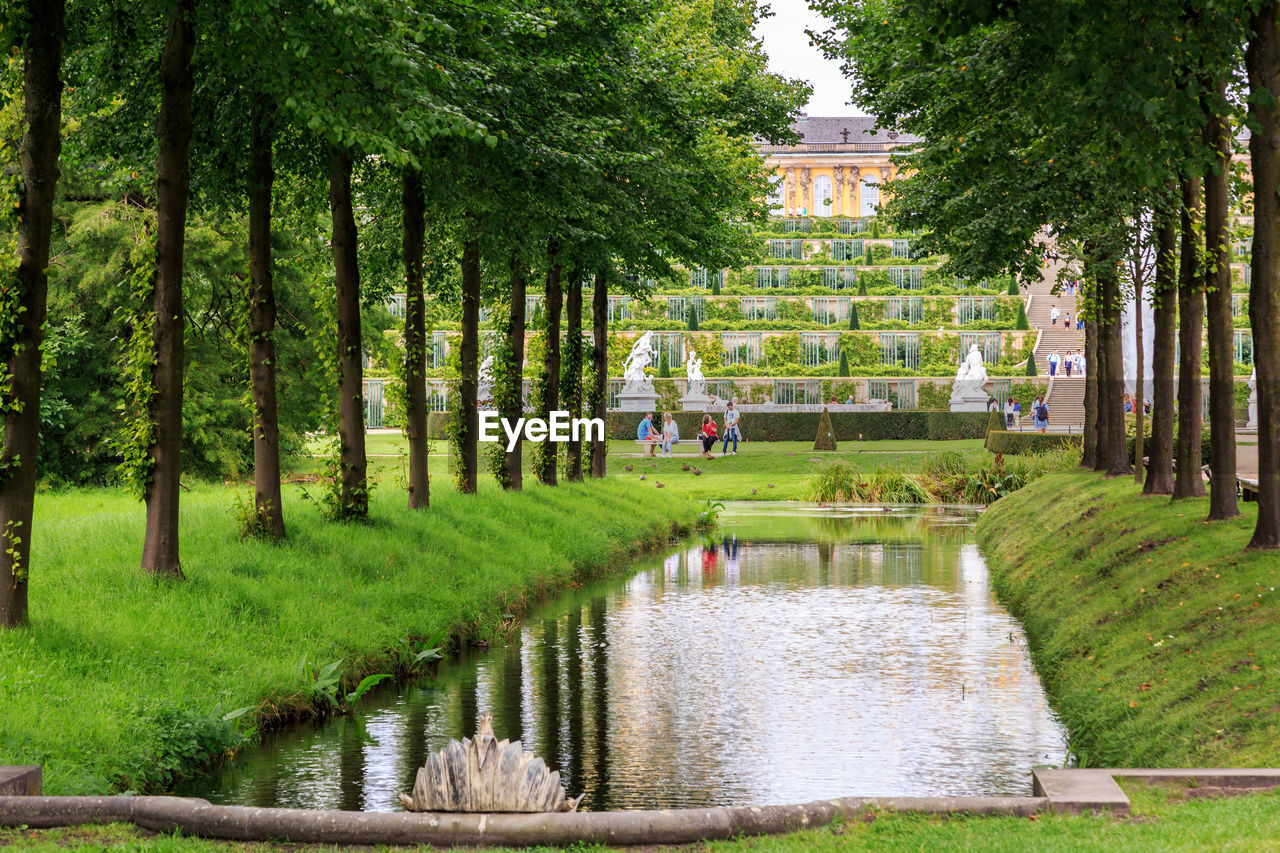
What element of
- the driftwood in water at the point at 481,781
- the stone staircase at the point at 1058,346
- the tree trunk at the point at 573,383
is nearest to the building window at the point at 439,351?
the stone staircase at the point at 1058,346

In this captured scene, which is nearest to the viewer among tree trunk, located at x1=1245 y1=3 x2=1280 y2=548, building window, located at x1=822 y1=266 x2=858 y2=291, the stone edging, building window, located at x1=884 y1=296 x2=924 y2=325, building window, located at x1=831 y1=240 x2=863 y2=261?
the stone edging

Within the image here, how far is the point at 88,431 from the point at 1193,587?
848 inches

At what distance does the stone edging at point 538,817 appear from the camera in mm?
6980

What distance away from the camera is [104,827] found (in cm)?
733

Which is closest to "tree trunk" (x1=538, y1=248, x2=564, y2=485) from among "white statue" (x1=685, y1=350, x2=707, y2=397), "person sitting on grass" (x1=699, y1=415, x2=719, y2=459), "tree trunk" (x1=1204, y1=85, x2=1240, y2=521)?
"tree trunk" (x1=1204, y1=85, x2=1240, y2=521)

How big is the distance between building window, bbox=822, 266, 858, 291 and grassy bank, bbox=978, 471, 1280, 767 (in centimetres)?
6258

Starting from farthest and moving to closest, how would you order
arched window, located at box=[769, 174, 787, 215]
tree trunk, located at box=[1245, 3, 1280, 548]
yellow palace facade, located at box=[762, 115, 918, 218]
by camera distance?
1. yellow palace facade, located at box=[762, 115, 918, 218]
2. arched window, located at box=[769, 174, 787, 215]
3. tree trunk, located at box=[1245, 3, 1280, 548]

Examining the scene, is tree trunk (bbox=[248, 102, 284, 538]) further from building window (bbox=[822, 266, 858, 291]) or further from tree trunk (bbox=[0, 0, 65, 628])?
building window (bbox=[822, 266, 858, 291])

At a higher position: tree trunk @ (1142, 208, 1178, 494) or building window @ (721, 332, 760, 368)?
building window @ (721, 332, 760, 368)

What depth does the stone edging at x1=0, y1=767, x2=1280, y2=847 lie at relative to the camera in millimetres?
6980

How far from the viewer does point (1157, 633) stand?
1270 cm

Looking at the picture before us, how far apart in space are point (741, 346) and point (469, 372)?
5419 cm

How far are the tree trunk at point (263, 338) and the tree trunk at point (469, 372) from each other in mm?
6102

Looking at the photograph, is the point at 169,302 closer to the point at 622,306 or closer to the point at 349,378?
the point at 349,378
